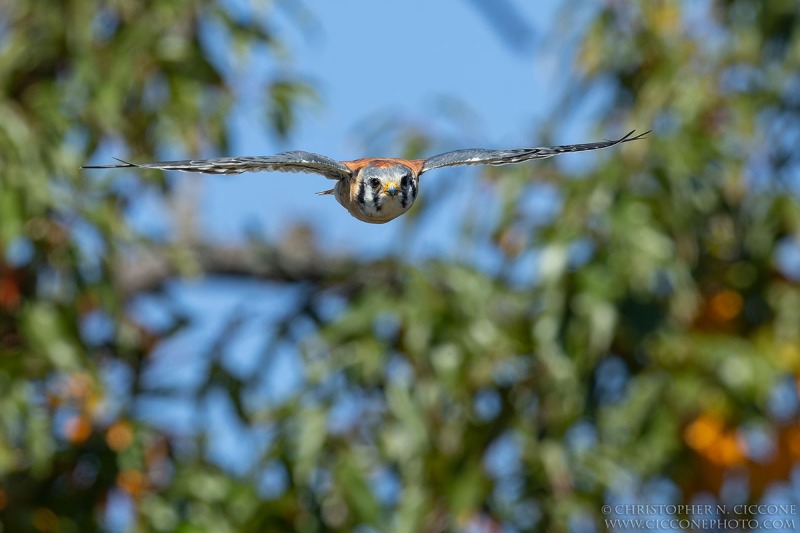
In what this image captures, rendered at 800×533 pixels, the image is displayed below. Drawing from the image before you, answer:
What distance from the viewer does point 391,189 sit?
2857mm

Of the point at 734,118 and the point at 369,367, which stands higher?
Result: the point at 734,118

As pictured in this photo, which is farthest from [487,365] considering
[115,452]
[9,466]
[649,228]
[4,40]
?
[4,40]

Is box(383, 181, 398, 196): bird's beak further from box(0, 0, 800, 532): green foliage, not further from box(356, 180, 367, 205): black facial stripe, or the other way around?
box(0, 0, 800, 532): green foliage

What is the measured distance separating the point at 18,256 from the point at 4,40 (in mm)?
688

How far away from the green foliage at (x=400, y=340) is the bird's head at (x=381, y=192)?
1380 mm

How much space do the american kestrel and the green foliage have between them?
136 cm

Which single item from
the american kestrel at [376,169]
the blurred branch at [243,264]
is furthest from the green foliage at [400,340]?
the american kestrel at [376,169]

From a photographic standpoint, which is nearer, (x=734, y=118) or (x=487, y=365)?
(x=487, y=365)

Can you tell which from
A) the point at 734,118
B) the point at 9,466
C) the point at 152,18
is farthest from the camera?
the point at 734,118

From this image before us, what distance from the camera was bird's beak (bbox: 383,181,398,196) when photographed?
2844 mm

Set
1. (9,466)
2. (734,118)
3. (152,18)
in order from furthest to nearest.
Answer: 1. (734,118)
2. (152,18)
3. (9,466)

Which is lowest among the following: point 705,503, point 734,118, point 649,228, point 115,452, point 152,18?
point 705,503

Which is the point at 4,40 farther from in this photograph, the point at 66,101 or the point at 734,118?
the point at 734,118

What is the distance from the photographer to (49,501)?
4430 mm
